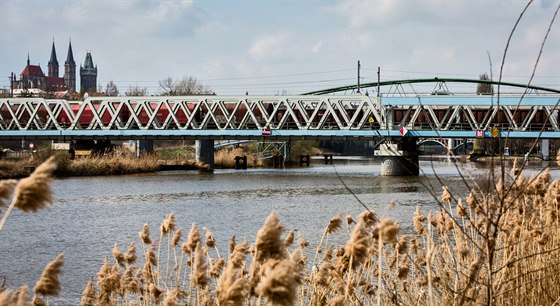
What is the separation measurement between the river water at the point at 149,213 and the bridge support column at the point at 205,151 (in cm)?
2483

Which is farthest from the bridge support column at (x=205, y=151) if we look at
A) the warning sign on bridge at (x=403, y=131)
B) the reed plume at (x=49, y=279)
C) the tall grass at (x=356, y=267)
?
the reed plume at (x=49, y=279)

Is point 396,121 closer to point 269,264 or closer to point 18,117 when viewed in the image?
point 18,117

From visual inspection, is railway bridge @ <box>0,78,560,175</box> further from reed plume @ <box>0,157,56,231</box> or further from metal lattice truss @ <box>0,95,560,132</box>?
reed plume @ <box>0,157,56,231</box>

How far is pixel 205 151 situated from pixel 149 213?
46272mm

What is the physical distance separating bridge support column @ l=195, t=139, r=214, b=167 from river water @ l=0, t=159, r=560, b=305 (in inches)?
978

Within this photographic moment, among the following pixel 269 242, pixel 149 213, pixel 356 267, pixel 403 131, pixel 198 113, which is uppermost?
pixel 198 113

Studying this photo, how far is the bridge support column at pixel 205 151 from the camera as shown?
75.2m

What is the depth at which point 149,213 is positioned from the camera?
1167 inches

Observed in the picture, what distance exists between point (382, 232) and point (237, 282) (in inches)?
49.9

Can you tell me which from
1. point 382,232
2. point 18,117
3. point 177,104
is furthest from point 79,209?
point 18,117

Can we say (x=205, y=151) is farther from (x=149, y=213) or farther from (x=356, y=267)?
(x=356, y=267)

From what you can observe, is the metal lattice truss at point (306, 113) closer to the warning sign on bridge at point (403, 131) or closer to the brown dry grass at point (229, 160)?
the warning sign on bridge at point (403, 131)

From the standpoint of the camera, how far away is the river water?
1725 cm

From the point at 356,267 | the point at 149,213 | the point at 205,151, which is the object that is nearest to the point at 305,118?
the point at 205,151
